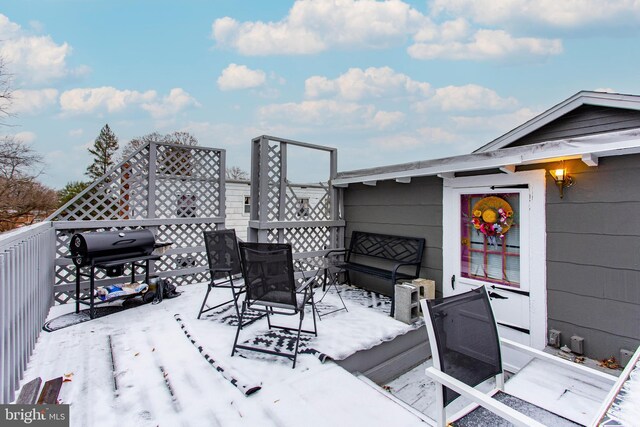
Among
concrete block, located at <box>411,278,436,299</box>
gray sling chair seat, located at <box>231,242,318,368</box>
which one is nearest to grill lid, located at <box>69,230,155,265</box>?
gray sling chair seat, located at <box>231,242,318,368</box>

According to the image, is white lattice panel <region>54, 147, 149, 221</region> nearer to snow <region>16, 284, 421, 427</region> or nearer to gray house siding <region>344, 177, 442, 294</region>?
snow <region>16, 284, 421, 427</region>

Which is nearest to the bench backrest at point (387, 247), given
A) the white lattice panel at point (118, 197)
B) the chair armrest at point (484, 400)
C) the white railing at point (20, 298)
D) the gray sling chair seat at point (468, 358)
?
the gray sling chair seat at point (468, 358)

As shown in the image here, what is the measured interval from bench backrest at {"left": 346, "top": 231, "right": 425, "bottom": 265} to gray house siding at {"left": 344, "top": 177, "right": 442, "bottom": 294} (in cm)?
10

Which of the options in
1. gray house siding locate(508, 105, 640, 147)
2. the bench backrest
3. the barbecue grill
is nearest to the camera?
the barbecue grill

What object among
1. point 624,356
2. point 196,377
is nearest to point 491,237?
point 624,356

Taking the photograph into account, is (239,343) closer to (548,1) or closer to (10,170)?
(548,1)

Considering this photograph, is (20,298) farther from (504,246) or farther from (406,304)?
(504,246)

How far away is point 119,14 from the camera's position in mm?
7023

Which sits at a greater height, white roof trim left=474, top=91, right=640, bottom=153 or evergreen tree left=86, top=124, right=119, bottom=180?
evergreen tree left=86, top=124, right=119, bottom=180

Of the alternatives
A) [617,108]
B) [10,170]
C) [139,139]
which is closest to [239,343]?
[617,108]

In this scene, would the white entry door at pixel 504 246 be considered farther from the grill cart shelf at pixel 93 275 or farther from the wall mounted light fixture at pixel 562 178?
the grill cart shelf at pixel 93 275

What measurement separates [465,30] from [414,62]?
149 cm

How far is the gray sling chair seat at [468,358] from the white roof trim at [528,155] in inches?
78.9

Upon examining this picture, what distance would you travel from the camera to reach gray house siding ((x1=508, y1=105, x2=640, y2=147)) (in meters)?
4.28
